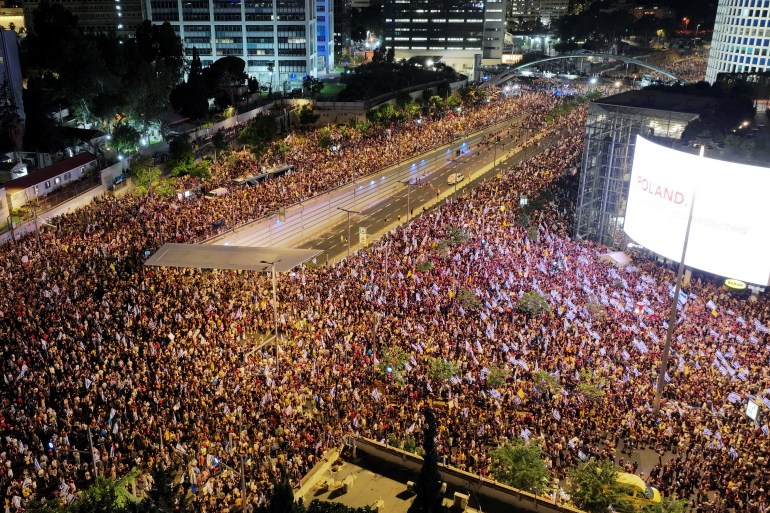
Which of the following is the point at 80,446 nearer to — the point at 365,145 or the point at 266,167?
the point at 266,167

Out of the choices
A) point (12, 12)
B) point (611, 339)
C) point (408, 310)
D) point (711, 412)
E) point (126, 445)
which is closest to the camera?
point (126, 445)

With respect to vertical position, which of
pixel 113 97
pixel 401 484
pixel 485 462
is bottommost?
pixel 485 462

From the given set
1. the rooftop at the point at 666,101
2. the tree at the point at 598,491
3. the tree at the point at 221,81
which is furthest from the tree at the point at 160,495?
the tree at the point at 221,81

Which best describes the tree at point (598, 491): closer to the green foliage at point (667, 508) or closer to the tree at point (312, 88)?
the green foliage at point (667, 508)

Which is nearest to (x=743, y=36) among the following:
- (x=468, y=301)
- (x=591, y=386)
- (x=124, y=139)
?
(x=124, y=139)

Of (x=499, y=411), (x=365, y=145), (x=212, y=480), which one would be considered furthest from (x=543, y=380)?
(x=365, y=145)

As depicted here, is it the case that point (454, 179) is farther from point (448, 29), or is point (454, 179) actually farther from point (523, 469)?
point (448, 29)

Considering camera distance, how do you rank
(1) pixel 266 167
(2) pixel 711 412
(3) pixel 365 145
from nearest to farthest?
(2) pixel 711 412, (1) pixel 266 167, (3) pixel 365 145

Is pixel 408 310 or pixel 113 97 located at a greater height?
pixel 113 97

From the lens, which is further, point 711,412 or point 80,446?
point 711,412
